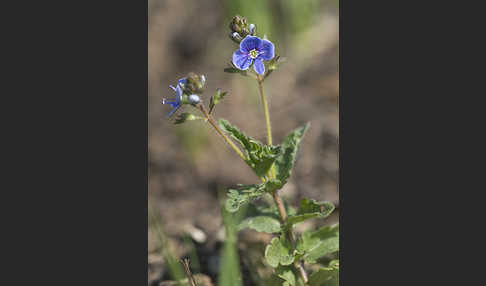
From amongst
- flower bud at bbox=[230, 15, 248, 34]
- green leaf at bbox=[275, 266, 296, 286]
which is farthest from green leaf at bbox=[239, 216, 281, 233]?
flower bud at bbox=[230, 15, 248, 34]

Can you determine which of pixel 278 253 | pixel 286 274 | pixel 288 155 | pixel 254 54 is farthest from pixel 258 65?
pixel 286 274

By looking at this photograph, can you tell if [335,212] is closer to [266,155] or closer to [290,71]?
[266,155]

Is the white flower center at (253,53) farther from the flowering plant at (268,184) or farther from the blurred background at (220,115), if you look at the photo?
the blurred background at (220,115)

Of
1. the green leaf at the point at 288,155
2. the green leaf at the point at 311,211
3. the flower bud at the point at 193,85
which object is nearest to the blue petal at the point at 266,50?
the flower bud at the point at 193,85

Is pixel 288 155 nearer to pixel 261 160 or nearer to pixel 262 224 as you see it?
pixel 261 160

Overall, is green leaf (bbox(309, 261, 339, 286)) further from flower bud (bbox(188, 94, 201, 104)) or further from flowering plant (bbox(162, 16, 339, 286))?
flower bud (bbox(188, 94, 201, 104))

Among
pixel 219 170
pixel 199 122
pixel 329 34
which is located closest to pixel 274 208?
pixel 219 170

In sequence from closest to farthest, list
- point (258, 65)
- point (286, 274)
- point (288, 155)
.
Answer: point (258, 65), point (286, 274), point (288, 155)
